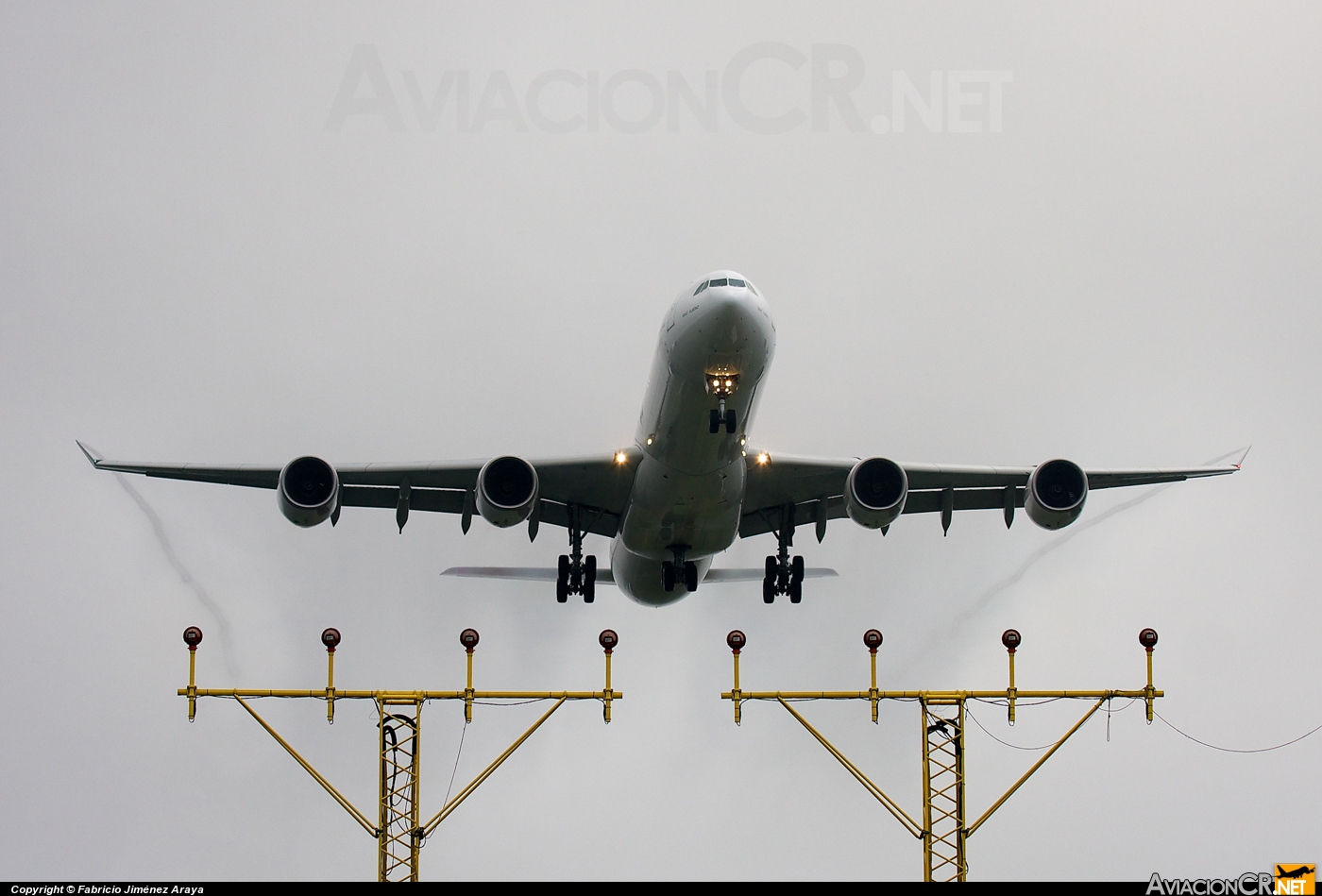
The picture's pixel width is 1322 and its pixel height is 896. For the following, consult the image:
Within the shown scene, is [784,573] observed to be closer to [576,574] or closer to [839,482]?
[839,482]

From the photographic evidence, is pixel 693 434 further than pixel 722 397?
Yes

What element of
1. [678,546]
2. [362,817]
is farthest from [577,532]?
[362,817]

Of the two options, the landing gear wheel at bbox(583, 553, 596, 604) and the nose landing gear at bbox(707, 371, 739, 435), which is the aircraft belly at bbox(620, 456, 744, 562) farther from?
the landing gear wheel at bbox(583, 553, 596, 604)

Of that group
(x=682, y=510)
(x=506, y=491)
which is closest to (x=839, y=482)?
(x=682, y=510)

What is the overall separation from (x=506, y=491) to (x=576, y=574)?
7331 mm

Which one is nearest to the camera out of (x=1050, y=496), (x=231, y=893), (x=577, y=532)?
(x=231, y=893)

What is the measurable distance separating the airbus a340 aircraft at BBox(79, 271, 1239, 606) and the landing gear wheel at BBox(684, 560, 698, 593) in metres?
0.05

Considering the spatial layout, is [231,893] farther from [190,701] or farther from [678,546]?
[678,546]

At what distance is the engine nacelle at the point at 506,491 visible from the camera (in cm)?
3300

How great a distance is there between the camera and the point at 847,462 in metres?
36.6

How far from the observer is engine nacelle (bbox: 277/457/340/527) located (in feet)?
109

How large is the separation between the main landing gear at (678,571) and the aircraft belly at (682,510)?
0.76 ft

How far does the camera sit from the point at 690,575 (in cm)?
3800

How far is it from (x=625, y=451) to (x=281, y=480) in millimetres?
8061
